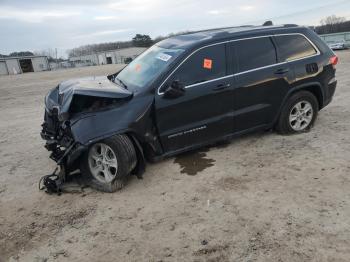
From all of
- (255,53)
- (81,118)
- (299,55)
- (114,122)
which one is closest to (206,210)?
(114,122)

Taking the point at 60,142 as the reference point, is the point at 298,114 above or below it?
below

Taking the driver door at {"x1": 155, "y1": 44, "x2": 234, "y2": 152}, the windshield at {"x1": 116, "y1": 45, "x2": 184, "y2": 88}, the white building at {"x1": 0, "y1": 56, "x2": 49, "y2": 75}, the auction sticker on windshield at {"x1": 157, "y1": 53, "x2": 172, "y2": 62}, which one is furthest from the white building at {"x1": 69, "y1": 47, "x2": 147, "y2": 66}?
the driver door at {"x1": 155, "y1": 44, "x2": 234, "y2": 152}

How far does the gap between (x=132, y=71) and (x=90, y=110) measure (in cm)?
144

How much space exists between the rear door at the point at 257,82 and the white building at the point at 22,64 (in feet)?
218

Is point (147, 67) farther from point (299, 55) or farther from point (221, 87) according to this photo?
point (299, 55)

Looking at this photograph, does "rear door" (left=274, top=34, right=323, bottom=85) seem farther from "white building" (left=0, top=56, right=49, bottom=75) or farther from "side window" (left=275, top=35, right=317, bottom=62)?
"white building" (left=0, top=56, right=49, bottom=75)

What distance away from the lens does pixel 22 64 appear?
7075 centimetres

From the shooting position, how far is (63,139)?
4617 millimetres

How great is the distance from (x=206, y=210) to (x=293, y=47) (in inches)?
Answer: 132

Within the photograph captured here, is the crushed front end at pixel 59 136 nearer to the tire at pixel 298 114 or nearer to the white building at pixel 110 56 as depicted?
the tire at pixel 298 114

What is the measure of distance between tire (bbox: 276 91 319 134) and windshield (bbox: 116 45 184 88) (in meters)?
2.10

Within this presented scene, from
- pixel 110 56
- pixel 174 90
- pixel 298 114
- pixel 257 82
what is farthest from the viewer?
pixel 110 56

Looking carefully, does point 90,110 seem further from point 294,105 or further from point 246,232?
point 294,105

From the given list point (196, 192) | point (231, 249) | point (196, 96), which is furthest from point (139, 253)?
point (196, 96)
